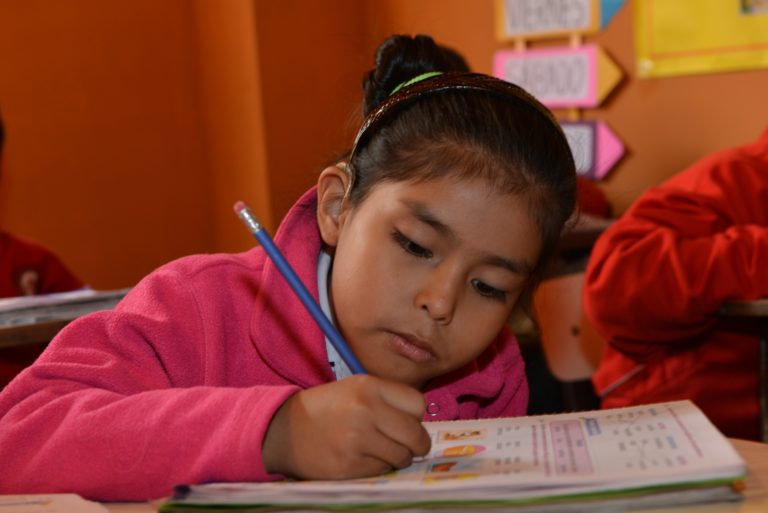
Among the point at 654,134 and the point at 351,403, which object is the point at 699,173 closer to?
the point at 654,134

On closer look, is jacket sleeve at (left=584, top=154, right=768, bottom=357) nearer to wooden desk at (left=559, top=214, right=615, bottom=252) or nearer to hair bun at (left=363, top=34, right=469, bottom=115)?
wooden desk at (left=559, top=214, right=615, bottom=252)

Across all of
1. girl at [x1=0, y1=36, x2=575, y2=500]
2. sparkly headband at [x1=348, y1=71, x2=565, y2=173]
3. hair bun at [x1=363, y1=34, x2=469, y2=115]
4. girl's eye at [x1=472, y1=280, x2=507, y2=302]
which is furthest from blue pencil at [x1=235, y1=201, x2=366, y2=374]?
hair bun at [x1=363, y1=34, x2=469, y2=115]

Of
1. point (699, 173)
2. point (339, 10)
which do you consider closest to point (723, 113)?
point (699, 173)

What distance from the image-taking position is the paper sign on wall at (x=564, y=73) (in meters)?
3.04

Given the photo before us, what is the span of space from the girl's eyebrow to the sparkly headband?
14 cm

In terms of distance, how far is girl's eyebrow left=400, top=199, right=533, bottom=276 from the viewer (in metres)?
0.93

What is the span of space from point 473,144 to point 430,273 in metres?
A: 0.16

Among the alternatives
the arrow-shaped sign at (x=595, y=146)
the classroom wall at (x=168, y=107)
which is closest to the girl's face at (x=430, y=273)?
the arrow-shaped sign at (x=595, y=146)

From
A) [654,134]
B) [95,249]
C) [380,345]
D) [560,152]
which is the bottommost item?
[95,249]

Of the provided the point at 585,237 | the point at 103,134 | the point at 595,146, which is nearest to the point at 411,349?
the point at 585,237

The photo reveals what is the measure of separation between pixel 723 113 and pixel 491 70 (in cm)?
94

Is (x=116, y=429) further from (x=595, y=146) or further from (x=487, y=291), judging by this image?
(x=595, y=146)

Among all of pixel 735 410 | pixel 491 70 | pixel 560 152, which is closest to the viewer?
pixel 560 152

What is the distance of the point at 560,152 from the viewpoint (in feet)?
3.46
